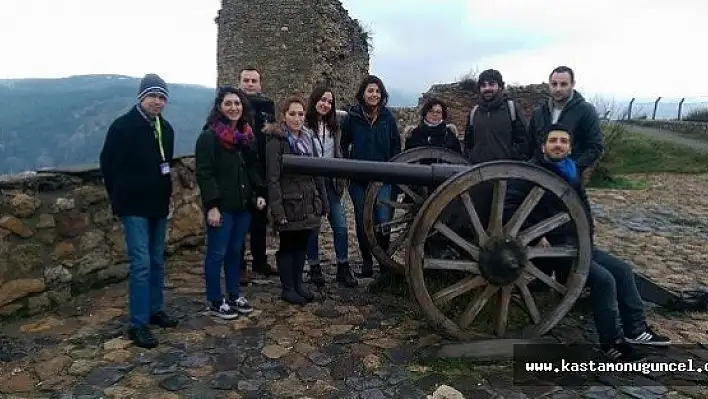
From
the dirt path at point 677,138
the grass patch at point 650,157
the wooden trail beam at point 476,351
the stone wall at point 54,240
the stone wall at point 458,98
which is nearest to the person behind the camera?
the wooden trail beam at point 476,351

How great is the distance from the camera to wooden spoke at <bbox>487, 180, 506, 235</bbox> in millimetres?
4090

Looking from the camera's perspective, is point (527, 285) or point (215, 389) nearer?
point (215, 389)

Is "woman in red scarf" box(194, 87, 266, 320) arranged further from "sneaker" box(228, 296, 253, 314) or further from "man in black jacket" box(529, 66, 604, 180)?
"man in black jacket" box(529, 66, 604, 180)

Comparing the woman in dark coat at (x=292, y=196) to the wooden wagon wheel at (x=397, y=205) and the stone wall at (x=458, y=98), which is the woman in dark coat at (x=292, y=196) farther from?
the stone wall at (x=458, y=98)

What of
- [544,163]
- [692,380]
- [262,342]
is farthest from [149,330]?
[692,380]

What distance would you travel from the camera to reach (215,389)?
3.59 meters

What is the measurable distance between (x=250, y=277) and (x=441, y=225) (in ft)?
7.91

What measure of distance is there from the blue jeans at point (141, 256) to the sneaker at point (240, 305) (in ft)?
2.27

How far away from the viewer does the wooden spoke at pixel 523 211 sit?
163 inches

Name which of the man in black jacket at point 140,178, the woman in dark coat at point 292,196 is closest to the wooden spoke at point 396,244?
the woman in dark coat at point 292,196

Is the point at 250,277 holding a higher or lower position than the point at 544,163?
lower

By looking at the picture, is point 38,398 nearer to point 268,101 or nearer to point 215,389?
point 215,389

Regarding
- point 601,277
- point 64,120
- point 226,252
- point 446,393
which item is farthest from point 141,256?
point 64,120

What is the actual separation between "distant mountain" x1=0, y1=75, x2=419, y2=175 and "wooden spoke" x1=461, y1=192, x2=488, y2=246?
234ft
